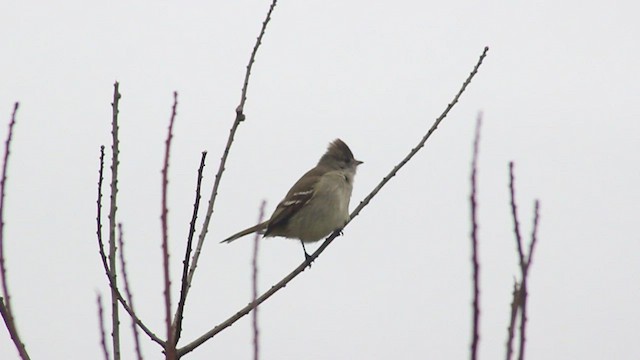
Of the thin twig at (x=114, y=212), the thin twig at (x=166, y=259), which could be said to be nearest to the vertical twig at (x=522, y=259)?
the thin twig at (x=166, y=259)

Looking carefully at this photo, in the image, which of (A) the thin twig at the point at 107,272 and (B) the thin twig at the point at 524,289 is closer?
(B) the thin twig at the point at 524,289

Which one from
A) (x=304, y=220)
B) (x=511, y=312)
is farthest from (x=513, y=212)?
(x=304, y=220)

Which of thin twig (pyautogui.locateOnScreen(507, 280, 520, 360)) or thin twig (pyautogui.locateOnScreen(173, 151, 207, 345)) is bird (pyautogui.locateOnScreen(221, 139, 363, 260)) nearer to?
thin twig (pyautogui.locateOnScreen(173, 151, 207, 345))

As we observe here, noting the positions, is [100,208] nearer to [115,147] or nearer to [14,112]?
[115,147]

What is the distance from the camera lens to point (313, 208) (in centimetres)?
920

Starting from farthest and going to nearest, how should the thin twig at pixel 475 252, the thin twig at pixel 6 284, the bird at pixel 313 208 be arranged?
the bird at pixel 313 208
the thin twig at pixel 6 284
the thin twig at pixel 475 252

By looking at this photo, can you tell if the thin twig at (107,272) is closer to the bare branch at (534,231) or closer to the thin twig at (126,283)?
the thin twig at (126,283)

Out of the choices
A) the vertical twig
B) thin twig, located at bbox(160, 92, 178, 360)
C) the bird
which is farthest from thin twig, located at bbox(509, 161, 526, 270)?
the bird

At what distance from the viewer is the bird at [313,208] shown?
907cm

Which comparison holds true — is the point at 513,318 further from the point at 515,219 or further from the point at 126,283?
the point at 126,283

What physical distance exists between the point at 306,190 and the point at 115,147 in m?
5.90

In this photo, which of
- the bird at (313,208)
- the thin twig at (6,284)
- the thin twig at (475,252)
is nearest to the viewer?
the thin twig at (475,252)

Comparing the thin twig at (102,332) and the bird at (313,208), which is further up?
the bird at (313,208)

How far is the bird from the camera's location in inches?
357
